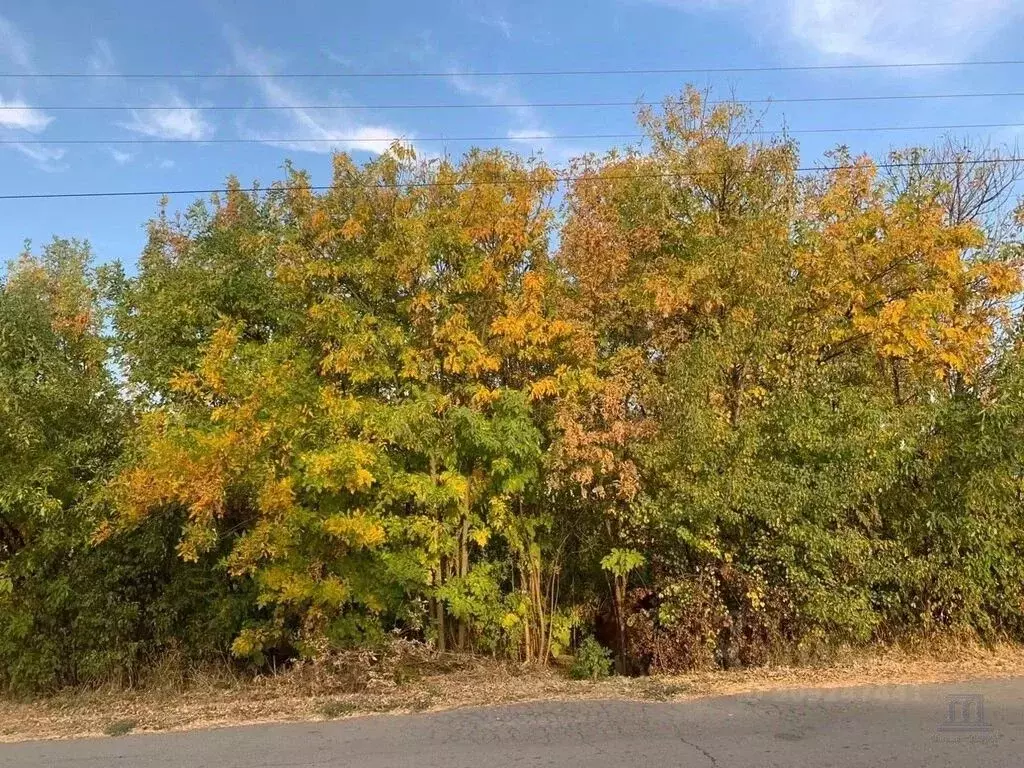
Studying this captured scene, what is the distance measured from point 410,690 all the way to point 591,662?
313cm

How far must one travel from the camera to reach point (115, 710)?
7.91 m

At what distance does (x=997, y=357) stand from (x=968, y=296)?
4.81 feet

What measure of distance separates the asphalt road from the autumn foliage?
89.9 inches

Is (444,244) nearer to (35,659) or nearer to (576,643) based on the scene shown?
(576,643)

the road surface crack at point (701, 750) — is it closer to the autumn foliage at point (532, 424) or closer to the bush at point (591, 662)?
the autumn foliage at point (532, 424)

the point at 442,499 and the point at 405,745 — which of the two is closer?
the point at 405,745

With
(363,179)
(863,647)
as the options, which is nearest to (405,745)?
(863,647)

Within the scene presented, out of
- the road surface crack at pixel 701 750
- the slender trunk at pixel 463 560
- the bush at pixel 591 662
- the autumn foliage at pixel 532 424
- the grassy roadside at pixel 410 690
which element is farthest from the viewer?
the slender trunk at pixel 463 560

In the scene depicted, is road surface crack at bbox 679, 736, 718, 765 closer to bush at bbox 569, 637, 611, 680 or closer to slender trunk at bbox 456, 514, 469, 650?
bush at bbox 569, 637, 611, 680

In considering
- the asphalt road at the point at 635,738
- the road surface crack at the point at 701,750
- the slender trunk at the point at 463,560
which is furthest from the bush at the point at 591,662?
the road surface crack at the point at 701,750

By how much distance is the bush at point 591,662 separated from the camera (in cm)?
1022

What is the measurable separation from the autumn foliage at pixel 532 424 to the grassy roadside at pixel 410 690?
71 cm

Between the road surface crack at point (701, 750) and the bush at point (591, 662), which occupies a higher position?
the road surface crack at point (701, 750)

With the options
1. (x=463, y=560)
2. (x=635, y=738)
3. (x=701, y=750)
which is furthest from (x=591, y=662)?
(x=701, y=750)
